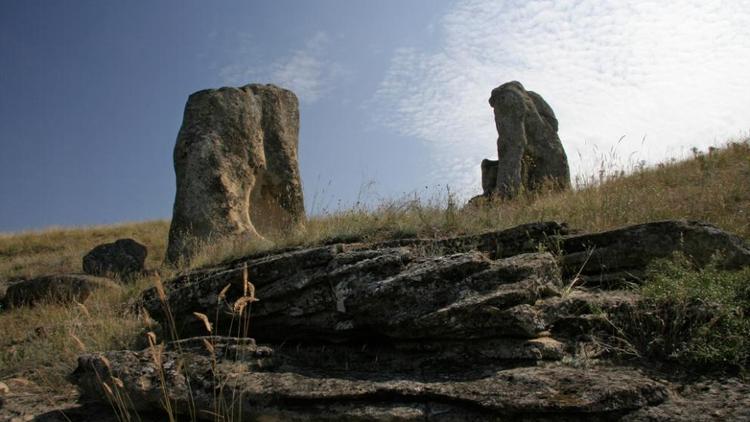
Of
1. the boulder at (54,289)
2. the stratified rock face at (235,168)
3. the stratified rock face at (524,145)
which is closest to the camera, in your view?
the boulder at (54,289)

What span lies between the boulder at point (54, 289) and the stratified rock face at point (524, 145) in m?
8.88

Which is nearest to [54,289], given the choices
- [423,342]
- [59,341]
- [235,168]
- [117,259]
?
[117,259]

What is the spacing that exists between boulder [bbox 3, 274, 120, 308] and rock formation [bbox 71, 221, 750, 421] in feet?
18.9

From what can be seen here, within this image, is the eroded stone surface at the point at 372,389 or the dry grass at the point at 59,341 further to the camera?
the dry grass at the point at 59,341

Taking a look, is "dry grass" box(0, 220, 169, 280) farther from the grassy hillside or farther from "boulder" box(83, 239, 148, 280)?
the grassy hillside

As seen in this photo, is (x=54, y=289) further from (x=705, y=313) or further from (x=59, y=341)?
(x=705, y=313)

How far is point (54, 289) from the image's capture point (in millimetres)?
11016

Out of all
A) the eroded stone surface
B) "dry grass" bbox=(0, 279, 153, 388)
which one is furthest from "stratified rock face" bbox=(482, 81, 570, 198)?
the eroded stone surface

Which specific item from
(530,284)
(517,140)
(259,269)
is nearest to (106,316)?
(259,269)

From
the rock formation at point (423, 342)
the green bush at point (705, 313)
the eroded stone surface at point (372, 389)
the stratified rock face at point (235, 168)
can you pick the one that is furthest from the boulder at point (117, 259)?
the green bush at point (705, 313)

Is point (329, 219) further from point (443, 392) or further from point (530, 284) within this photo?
point (443, 392)

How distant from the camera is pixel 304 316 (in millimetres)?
5066

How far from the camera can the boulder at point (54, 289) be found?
1074 cm

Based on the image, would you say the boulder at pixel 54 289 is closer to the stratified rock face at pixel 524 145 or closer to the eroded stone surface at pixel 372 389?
the eroded stone surface at pixel 372 389
